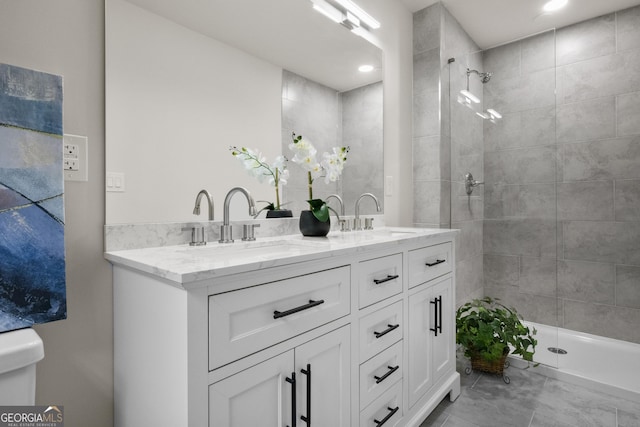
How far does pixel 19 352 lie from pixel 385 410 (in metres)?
1.20

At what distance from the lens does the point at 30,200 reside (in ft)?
2.89

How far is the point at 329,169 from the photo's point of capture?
1.70 m

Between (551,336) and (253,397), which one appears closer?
(253,397)

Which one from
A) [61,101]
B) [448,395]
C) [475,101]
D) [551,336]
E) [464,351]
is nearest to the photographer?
[61,101]

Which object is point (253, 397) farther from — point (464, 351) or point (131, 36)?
point (464, 351)

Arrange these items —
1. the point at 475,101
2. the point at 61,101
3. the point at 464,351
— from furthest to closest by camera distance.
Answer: the point at 475,101
the point at 464,351
the point at 61,101

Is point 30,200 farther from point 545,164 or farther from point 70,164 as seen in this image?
point 545,164

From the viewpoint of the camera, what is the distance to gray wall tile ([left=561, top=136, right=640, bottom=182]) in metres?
2.39

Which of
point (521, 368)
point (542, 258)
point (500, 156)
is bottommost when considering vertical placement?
point (521, 368)

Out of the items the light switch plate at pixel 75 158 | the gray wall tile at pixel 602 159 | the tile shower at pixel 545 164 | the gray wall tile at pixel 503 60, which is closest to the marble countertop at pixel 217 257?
the light switch plate at pixel 75 158

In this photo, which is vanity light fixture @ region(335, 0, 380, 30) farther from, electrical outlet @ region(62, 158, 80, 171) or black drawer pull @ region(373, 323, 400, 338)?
black drawer pull @ region(373, 323, 400, 338)

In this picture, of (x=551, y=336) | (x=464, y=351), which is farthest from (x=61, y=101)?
(x=551, y=336)

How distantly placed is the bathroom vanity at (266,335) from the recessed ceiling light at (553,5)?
2159mm

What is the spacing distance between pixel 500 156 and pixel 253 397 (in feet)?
8.93
